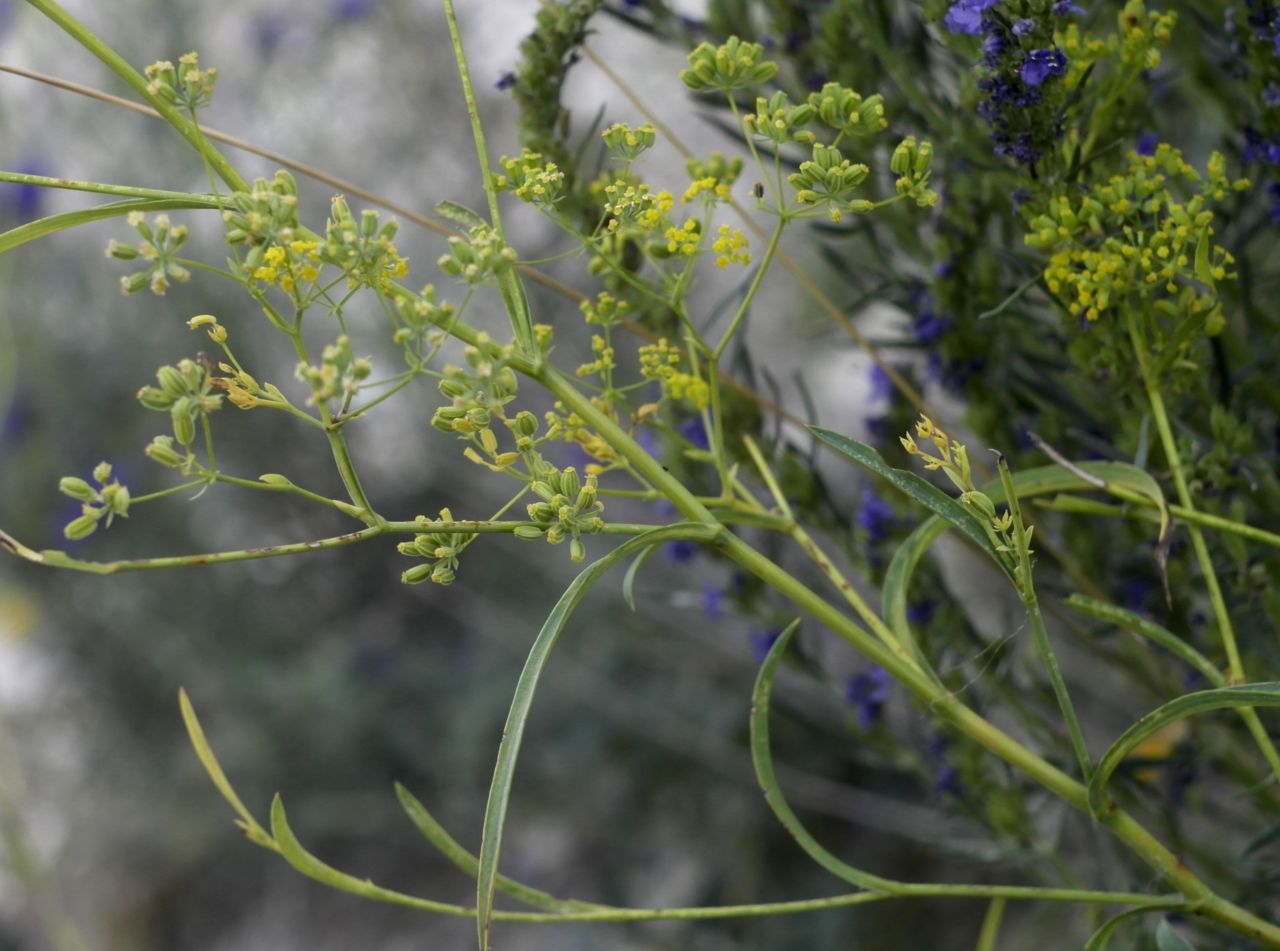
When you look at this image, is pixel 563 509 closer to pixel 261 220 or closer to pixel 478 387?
pixel 478 387

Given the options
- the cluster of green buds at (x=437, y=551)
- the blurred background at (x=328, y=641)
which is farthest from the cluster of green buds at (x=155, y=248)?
the blurred background at (x=328, y=641)

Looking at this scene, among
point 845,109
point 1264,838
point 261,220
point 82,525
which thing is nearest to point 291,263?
point 261,220

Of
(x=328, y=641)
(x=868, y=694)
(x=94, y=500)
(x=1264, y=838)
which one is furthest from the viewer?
(x=328, y=641)

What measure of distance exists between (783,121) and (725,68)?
0.14 ft

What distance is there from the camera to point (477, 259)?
42 cm

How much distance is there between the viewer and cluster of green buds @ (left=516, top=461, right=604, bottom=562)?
422 millimetres

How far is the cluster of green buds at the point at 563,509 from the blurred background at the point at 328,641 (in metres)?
1.16

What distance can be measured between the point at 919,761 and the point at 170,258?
725 mm

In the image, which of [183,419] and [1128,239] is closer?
[183,419]

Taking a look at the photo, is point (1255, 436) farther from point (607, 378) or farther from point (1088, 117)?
point (607, 378)

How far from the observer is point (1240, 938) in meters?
0.67

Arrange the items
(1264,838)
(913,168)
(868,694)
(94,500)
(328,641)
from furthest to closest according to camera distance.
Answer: (328,641) < (868,694) < (1264,838) < (913,168) < (94,500)

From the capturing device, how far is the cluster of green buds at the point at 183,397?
405 millimetres

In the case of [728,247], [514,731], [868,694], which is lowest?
[514,731]
